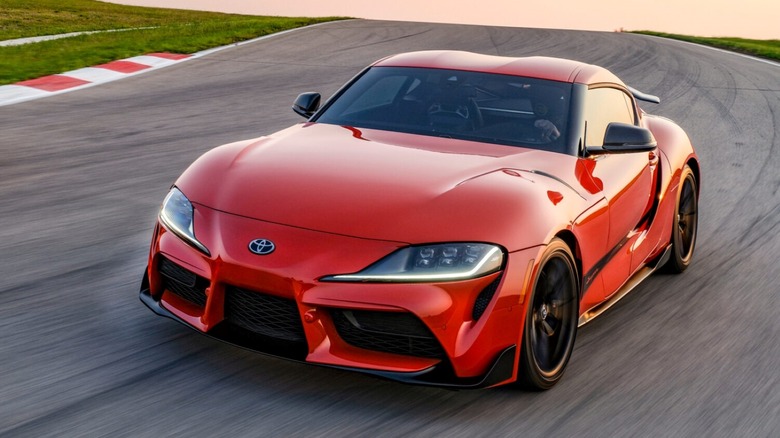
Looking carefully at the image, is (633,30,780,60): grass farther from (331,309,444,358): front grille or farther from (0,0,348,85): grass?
(331,309,444,358): front grille

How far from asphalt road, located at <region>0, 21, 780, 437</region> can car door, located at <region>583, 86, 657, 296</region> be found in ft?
1.22

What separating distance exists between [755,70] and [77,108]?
483 inches

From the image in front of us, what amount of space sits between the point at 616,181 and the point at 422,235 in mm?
1605

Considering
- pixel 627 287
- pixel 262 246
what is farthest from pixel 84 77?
pixel 262 246

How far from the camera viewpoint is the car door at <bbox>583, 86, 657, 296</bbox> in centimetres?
528

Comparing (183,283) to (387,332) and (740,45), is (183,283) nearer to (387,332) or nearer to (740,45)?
(387,332)

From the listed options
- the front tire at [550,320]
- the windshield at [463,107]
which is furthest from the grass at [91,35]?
the front tire at [550,320]

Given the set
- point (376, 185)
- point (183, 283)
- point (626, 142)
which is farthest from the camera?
point (626, 142)

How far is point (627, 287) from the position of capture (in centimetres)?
574

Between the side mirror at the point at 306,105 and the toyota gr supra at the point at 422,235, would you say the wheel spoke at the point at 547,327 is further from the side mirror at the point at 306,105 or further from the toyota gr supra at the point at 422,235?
the side mirror at the point at 306,105

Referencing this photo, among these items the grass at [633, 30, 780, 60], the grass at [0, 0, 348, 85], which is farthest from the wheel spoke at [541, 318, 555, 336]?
the grass at [633, 30, 780, 60]

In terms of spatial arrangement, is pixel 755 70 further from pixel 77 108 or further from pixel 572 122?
pixel 572 122

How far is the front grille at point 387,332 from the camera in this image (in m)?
4.03

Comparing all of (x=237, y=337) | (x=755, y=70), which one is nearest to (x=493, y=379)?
(x=237, y=337)
